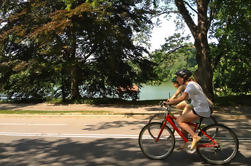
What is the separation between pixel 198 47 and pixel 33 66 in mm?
9087

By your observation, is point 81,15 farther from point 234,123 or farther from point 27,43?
point 234,123

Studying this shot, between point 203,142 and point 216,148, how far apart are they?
0.26 m

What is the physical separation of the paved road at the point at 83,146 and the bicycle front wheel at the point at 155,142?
153 mm

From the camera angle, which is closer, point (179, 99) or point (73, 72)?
point (179, 99)

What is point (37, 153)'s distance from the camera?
572 centimetres

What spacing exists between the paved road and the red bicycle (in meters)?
0.17

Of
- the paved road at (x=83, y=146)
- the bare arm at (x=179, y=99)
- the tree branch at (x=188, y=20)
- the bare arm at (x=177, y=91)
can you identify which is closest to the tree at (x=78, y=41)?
the tree branch at (x=188, y=20)

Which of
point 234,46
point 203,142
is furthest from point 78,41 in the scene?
point 203,142

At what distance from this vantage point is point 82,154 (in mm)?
5543

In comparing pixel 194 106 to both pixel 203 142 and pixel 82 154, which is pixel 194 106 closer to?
pixel 203 142

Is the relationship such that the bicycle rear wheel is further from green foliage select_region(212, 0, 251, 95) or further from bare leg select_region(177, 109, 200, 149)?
green foliage select_region(212, 0, 251, 95)

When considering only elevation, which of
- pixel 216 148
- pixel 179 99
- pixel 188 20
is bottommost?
pixel 216 148

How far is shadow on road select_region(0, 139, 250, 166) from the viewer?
5013mm

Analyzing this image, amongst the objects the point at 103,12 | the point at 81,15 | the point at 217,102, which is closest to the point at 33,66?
the point at 81,15
